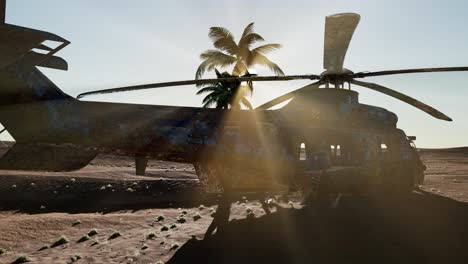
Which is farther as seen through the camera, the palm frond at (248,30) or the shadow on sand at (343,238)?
the palm frond at (248,30)

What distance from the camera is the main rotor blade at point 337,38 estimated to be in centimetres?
1282

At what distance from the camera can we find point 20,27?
682cm

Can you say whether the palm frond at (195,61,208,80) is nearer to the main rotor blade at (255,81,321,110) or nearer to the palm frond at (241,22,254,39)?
the palm frond at (241,22,254,39)

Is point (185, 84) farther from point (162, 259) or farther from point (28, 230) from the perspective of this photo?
point (28, 230)

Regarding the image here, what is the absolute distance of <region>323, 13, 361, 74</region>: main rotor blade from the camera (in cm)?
1282

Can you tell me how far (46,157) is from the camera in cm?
944

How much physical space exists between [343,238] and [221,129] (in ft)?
15.8

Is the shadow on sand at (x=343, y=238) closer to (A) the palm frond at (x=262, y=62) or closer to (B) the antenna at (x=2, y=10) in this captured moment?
(B) the antenna at (x=2, y=10)

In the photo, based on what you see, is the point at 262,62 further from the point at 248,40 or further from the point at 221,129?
the point at 221,129

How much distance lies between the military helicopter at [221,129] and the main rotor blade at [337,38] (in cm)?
4

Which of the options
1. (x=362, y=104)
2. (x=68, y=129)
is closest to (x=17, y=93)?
(x=68, y=129)

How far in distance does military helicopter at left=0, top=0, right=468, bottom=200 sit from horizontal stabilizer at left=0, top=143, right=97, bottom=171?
3 cm

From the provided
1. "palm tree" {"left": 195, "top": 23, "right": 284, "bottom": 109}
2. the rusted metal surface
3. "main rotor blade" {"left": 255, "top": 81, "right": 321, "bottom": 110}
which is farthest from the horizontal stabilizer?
"palm tree" {"left": 195, "top": 23, "right": 284, "bottom": 109}

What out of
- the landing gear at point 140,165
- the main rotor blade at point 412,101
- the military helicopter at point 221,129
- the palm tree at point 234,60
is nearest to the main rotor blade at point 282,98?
the military helicopter at point 221,129
